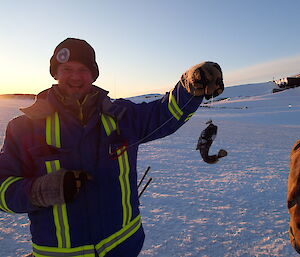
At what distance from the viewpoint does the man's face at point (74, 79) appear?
173cm

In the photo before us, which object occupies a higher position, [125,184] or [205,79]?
[205,79]

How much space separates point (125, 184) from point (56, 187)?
48 cm

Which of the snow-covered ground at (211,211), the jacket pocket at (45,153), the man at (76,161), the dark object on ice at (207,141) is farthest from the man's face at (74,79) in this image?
the snow-covered ground at (211,211)

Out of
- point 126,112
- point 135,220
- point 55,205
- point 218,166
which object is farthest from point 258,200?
point 55,205

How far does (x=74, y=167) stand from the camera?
64.0 inches

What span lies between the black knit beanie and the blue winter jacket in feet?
0.80

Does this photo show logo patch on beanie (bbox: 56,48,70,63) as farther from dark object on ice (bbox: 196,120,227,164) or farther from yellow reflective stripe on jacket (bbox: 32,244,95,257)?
yellow reflective stripe on jacket (bbox: 32,244,95,257)

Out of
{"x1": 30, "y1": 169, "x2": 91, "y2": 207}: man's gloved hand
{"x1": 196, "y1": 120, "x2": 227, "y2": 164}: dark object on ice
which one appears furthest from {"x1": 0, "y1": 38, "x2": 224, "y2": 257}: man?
{"x1": 196, "y1": 120, "x2": 227, "y2": 164}: dark object on ice

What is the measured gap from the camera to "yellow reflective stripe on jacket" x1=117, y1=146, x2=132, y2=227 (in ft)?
5.64

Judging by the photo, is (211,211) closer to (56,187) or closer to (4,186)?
(56,187)

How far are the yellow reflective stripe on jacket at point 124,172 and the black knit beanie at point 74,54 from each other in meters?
0.45

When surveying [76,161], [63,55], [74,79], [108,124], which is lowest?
[76,161]

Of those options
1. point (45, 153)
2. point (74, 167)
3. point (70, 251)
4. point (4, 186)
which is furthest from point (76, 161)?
point (70, 251)

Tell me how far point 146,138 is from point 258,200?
10.1ft
